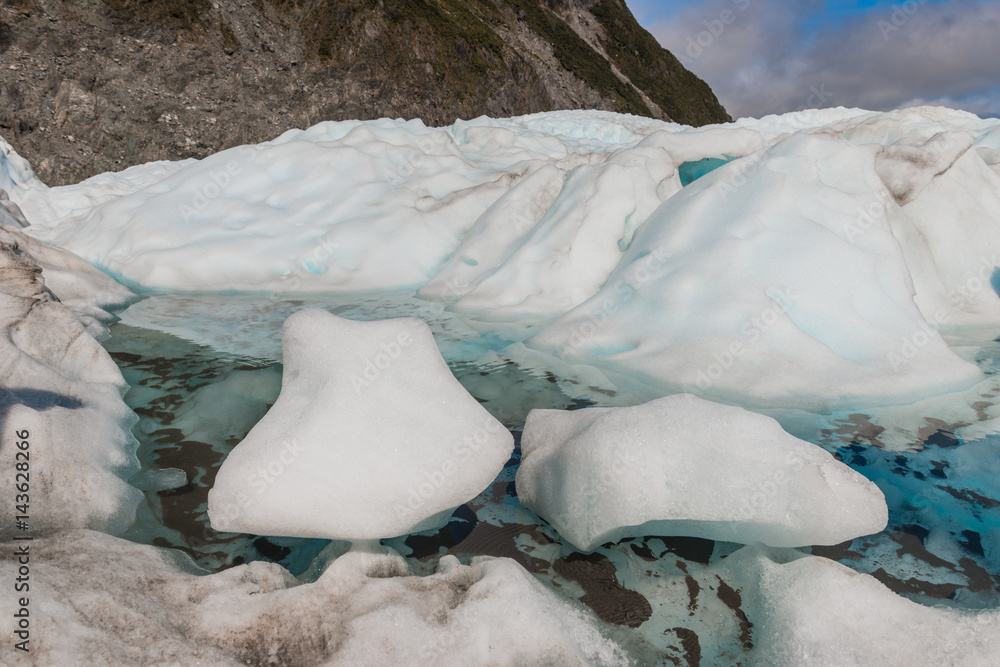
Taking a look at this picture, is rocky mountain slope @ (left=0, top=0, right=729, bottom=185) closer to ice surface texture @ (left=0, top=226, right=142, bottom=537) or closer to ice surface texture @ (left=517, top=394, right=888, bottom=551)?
ice surface texture @ (left=0, top=226, right=142, bottom=537)

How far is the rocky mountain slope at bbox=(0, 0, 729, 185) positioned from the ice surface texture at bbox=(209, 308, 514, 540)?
16382 millimetres

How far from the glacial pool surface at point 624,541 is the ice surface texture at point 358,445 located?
0.19 metres

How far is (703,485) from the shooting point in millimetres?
2205

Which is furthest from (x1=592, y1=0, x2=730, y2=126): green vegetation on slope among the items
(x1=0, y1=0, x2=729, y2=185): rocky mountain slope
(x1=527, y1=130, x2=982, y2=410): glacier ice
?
(x1=527, y1=130, x2=982, y2=410): glacier ice

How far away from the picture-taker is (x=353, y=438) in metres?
2.36

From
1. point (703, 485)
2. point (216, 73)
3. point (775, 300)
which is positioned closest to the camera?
point (703, 485)

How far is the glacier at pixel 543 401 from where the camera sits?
173 centimetres

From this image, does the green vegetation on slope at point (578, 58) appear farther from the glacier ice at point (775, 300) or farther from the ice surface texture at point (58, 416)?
the ice surface texture at point (58, 416)

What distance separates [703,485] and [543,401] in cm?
148

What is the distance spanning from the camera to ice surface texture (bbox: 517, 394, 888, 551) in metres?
2.14

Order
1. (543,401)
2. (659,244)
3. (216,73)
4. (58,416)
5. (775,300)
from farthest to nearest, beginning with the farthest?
(216,73) → (659,244) → (775,300) → (543,401) → (58,416)

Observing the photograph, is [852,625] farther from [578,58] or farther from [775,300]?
[578,58]

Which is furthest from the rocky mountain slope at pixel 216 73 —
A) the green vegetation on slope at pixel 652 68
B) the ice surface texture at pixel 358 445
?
the green vegetation on slope at pixel 652 68

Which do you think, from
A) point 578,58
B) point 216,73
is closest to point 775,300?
point 216,73
